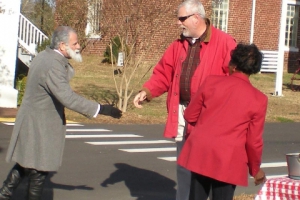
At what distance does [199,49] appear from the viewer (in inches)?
264

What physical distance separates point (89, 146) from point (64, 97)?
6.42 meters

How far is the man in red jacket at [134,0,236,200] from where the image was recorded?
657 cm

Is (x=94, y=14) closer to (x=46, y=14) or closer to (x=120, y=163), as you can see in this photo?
(x=120, y=163)

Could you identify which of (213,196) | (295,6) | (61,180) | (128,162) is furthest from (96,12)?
(295,6)

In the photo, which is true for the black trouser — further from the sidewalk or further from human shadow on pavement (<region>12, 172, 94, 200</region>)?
the sidewalk

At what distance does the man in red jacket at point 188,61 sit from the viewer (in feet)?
21.6

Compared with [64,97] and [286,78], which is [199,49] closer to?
[64,97]

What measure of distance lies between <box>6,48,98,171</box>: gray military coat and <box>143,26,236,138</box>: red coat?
2.46 feet

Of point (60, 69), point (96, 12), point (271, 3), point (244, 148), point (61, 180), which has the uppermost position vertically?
point (271, 3)

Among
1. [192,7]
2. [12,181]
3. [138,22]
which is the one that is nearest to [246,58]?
[192,7]

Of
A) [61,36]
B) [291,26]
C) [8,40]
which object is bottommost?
[61,36]

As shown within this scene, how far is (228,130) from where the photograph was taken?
5.38 m

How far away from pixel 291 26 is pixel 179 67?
28.4 metres

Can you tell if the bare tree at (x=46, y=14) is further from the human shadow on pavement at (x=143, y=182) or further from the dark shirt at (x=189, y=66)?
the dark shirt at (x=189, y=66)
